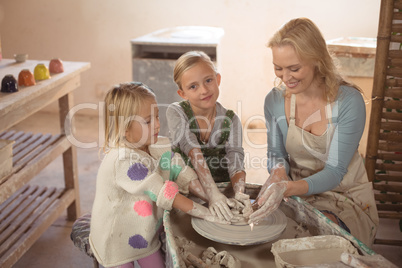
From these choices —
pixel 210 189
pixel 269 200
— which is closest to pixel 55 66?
pixel 210 189

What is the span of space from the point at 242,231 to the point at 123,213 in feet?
1.55

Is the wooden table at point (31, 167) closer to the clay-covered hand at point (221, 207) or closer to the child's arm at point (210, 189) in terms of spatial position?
the child's arm at point (210, 189)

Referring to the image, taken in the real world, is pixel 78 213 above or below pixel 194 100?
below

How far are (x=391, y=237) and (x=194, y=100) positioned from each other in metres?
1.65

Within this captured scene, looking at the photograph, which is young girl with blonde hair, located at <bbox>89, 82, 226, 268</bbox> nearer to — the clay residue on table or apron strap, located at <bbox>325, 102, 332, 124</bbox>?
the clay residue on table

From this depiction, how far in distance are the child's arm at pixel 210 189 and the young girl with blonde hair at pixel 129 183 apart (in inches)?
5.6

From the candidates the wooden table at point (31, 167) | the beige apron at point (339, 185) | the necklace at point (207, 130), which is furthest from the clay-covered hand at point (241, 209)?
the wooden table at point (31, 167)

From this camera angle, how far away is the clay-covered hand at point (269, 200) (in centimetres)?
144

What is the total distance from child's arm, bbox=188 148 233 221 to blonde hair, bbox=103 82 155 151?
363 millimetres

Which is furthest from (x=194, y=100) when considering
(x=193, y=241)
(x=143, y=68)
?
(x=143, y=68)

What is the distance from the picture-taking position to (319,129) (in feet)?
6.21

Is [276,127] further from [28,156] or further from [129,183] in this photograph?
[28,156]

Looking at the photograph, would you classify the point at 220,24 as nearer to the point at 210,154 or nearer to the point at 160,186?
the point at 210,154

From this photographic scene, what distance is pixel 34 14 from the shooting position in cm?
494
